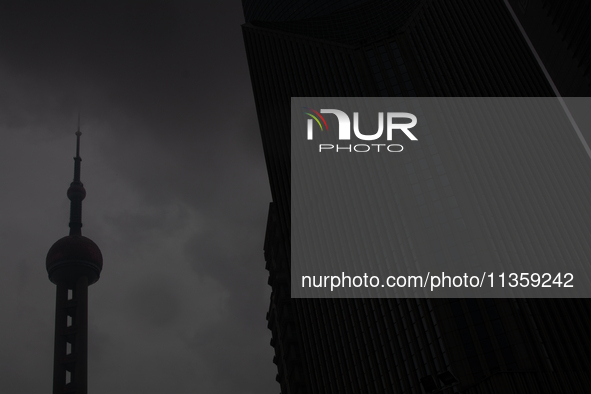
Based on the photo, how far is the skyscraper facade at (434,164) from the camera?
66250 mm

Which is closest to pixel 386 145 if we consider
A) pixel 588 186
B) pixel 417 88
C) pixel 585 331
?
pixel 417 88

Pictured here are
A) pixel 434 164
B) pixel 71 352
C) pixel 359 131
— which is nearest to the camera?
pixel 434 164

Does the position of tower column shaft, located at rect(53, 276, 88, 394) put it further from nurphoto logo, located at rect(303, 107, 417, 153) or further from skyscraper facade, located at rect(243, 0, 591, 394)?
nurphoto logo, located at rect(303, 107, 417, 153)

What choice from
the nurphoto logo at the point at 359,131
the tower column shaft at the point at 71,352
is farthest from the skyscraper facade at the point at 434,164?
the tower column shaft at the point at 71,352

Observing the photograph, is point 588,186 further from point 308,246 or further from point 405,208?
point 308,246

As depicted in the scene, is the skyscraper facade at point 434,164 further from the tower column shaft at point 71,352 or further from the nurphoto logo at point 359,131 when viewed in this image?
the tower column shaft at point 71,352

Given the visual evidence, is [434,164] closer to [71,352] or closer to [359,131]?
[359,131]

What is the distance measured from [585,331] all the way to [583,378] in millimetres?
7792

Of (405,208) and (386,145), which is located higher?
(386,145)

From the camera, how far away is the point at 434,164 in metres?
86.7

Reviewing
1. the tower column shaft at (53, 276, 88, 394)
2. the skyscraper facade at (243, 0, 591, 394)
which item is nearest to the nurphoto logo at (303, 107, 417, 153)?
the skyscraper facade at (243, 0, 591, 394)

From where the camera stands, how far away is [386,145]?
302ft

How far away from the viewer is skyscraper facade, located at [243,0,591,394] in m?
66.2

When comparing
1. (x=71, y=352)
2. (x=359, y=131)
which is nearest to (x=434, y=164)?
(x=359, y=131)
